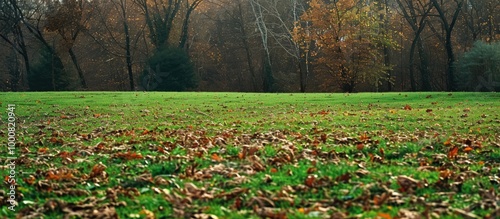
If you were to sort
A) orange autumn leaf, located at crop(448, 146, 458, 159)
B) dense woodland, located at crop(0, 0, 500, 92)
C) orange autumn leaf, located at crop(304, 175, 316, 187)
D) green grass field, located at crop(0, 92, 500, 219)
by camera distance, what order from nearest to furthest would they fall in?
green grass field, located at crop(0, 92, 500, 219) < orange autumn leaf, located at crop(304, 175, 316, 187) < orange autumn leaf, located at crop(448, 146, 458, 159) < dense woodland, located at crop(0, 0, 500, 92)

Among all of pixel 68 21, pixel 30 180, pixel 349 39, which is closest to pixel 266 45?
pixel 349 39

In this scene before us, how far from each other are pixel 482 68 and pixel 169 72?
24027mm

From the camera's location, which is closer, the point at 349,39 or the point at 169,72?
the point at 349,39

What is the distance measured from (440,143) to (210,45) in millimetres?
54149

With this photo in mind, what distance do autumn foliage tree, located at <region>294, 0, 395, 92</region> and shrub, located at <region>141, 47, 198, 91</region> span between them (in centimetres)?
970

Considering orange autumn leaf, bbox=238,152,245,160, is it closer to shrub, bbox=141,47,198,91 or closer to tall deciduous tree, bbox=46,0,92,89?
shrub, bbox=141,47,198,91

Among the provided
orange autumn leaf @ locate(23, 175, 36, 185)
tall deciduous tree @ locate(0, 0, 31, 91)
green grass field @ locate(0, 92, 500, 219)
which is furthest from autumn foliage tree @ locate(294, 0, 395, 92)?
orange autumn leaf @ locate(23, 175, 36, 185)

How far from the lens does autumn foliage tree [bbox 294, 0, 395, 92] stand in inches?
1713

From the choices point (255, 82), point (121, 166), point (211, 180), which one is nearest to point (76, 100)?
point (121, 166)

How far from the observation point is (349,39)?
43.8 m

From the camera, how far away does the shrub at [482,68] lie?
32.2 m

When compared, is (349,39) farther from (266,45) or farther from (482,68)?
(482,68)

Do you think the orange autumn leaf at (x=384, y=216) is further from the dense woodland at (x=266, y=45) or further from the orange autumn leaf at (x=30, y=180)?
the dense woodland at (x=266, y=45)

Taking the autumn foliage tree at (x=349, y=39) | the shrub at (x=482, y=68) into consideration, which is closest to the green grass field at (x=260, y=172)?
the shrub at (x=482, y=68)
